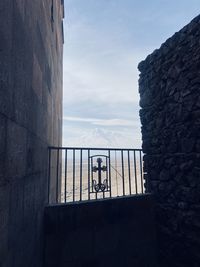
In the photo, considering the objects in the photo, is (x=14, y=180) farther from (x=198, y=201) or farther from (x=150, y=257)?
(x=150, y=257)

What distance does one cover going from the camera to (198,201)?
3176 mm

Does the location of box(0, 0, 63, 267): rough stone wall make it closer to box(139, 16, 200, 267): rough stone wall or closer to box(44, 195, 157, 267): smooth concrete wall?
box(44, 195, 157, 267): smooth concrete wall

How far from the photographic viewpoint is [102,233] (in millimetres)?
3367

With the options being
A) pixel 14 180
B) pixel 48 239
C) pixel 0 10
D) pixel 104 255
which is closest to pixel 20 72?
pixel 0 10

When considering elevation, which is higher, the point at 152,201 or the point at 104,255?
the point at 152,201

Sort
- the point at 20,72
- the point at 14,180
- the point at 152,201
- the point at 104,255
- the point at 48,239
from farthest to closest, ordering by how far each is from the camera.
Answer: the point at 152,201, the point at 104,255, the point at 48,239, the point at 20,72, the point at 14,180

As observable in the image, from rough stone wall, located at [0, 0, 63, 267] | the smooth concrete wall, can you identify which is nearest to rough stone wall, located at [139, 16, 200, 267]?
the smooth concrete wall

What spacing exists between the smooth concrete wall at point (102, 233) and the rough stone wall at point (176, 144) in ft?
1.13

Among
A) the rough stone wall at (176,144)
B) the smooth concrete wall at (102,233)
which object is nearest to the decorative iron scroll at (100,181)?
the smooth concrete wall at (102,233)

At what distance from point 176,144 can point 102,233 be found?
1959 mm

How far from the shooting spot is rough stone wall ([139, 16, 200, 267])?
328 cm

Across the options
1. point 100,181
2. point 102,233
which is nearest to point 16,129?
point 102,233

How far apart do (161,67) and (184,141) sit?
62.1 inches

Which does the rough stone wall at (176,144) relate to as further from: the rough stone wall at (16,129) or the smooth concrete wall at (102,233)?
the rough stone wall at (16,129)
